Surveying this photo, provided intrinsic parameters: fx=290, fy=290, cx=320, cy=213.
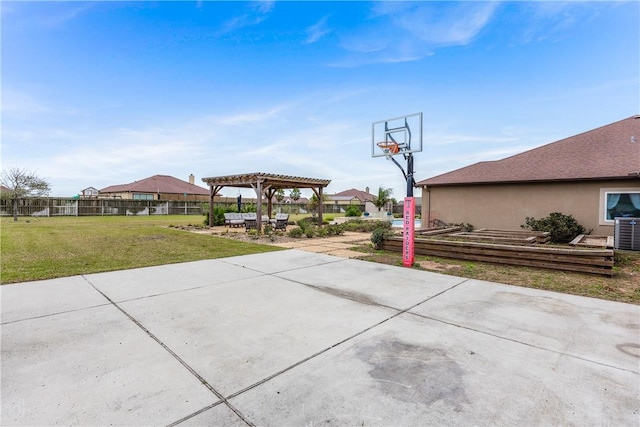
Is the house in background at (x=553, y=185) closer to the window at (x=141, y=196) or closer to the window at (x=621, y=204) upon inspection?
the window at (x=621, y=204)

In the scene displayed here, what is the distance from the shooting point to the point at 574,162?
11945mm

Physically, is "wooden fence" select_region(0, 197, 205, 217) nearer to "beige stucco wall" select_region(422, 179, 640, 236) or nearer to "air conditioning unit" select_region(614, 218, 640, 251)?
"beige stucco wall" select_region(422, 179, 640, 236)

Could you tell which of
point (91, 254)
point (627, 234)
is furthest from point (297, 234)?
point (627, 234)

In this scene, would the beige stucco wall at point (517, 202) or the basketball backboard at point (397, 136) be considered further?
the beige stucco wall at point (517, 202)

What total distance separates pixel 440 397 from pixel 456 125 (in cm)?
1610

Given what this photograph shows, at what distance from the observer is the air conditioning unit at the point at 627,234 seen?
8.91m

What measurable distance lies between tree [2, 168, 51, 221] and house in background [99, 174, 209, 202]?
17.1 meters

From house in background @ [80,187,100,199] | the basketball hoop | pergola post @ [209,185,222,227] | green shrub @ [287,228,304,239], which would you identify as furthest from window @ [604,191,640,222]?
house in background @ [80,187,100,199]

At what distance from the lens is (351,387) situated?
218 centimetres

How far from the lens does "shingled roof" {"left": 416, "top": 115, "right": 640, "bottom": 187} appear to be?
35.2ft

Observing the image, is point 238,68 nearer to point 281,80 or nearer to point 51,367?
point 281,80

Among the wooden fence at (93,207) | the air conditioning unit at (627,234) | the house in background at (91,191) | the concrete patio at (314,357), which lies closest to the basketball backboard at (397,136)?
the concrete patio at (314,357)

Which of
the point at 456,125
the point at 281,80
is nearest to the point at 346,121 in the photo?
the point at 281,80

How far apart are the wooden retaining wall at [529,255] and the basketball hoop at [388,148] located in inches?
103
